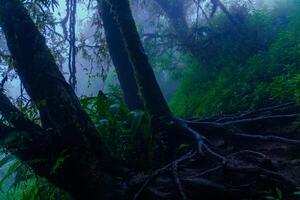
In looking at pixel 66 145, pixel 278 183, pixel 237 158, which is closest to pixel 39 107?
pixel 66 145

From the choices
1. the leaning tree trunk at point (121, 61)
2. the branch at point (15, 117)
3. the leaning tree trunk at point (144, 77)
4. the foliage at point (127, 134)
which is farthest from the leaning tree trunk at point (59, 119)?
the leaning tree trunk at point (121, 61)

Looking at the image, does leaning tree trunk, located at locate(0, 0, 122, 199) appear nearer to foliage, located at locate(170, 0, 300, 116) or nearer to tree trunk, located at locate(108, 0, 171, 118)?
tree trunk, located at locate(108, 0, 171, 118)

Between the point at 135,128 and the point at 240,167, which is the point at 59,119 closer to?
the point at 135,128

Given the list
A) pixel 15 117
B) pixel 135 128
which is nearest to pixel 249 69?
pixel 135 128

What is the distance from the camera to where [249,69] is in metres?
7.88

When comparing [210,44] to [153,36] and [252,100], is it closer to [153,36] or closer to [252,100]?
[153,36]

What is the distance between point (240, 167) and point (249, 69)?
429 cm

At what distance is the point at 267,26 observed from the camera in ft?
30.1

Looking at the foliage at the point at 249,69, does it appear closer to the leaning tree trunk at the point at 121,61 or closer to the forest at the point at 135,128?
the forest at the point at 135,128

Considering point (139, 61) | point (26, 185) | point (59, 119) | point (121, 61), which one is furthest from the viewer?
point (121, 61)

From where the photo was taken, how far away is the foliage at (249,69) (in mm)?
6703

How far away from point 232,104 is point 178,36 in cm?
400

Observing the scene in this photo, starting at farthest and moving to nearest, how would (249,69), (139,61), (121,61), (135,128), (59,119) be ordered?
1. (249,69)
2. (121,61)
3. (139,61)
4. (135,128)
5. (59,119)

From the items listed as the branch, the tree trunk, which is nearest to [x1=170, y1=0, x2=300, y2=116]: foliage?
the tree trunk
